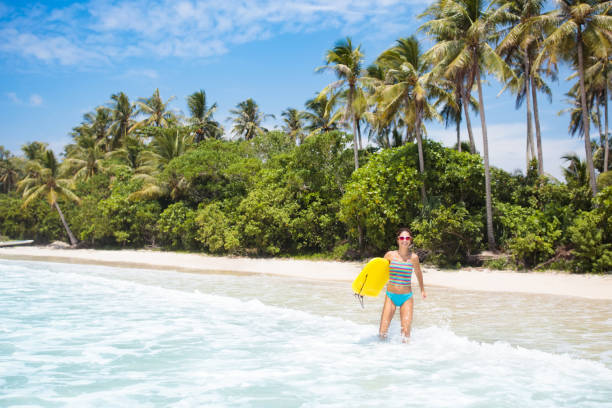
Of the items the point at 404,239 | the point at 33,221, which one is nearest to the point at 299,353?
the point at 404,239

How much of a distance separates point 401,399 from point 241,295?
787 centimetres

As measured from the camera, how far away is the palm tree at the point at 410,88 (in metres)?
17.8

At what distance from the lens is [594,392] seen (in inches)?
191

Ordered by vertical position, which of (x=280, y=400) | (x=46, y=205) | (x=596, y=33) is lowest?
(x=280, y=400)

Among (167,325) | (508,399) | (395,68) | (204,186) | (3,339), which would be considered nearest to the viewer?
(508,399)

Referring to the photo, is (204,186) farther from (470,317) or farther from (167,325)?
(470,317)

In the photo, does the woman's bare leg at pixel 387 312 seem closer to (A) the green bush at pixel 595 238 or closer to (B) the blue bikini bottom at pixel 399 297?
(B) the blue bikini bottom at pixel 399 297

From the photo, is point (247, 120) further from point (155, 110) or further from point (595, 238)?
point (595, 238)

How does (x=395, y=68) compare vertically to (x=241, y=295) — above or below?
above

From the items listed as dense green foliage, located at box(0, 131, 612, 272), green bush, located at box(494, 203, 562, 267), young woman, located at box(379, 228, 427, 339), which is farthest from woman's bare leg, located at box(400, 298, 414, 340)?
green bush, located at box(494, 203, 562, 267)

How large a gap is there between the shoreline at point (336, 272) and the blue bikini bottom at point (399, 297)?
7239mm

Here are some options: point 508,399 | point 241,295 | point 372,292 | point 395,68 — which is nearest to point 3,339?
point 241,295

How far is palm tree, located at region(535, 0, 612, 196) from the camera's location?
15617 mm

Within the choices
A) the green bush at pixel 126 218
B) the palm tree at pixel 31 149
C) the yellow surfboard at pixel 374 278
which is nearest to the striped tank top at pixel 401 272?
the yellow surfboard at pixel 374 278
